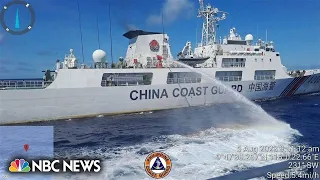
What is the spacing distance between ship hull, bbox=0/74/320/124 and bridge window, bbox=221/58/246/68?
6.78 ft

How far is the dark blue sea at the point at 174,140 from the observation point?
23.5 feet

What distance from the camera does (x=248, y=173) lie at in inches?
86.2

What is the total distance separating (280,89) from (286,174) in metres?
22.5

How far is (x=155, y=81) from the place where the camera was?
67.0 ft

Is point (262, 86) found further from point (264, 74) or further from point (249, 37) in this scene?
point (249, 37)

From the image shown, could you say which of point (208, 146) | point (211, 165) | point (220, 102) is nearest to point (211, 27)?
point (220, 102)

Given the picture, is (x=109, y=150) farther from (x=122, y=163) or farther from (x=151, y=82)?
(x=151, y=82)

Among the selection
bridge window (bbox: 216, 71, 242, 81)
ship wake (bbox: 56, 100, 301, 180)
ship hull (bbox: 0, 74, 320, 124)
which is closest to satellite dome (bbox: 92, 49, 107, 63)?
ship hull (bbox: 0, 74, 320, 124)

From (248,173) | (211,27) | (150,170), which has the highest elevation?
(211,27)

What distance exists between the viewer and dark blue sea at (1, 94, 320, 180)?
7148mm

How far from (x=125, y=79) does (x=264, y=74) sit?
1377cm
